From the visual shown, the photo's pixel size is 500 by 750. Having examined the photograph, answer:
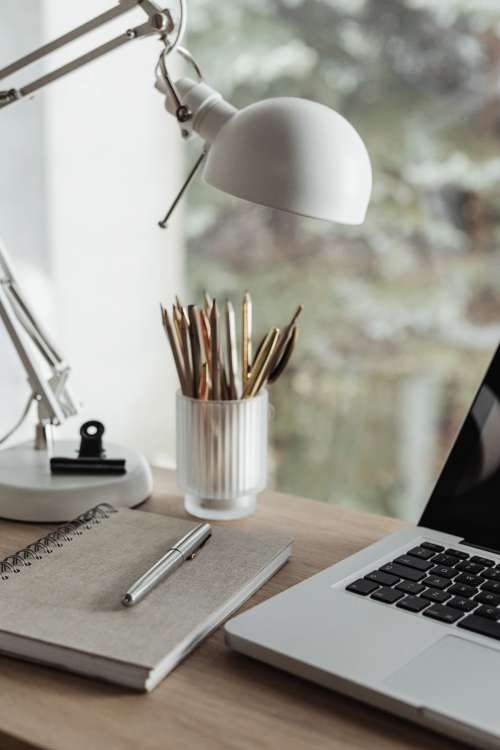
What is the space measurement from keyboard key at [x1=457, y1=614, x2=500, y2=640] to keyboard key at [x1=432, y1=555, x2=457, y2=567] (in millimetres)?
81

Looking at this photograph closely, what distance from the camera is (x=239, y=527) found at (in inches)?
31.0

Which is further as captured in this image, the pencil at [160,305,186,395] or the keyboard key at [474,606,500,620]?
the pencil at [160,305,186,395]

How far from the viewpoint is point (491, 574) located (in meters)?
0.61

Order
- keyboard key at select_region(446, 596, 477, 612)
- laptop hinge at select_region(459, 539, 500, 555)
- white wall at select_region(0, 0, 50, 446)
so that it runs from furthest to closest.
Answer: white wall at select_region(0, 0, 50, 446)
laptop hinge at select_region(459, 539, 500, 555)
keyboard key at select_region(446, 596, 477, 612)

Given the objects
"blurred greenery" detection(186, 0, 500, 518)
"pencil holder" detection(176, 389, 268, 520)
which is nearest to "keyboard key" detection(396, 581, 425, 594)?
"pencil holder" detection(176, 389, 268, 520)

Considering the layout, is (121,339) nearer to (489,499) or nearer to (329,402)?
(329,402)

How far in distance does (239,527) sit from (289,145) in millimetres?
353

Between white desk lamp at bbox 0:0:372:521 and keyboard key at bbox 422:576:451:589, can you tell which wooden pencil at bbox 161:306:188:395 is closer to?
white desk lamp at bbox 0:0:372:521

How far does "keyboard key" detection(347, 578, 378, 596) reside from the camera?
59 centimetres

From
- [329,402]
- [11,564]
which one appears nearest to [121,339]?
[329,402]

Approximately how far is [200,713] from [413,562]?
212 mm

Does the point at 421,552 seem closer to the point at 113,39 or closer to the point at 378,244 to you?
the point at 113,39

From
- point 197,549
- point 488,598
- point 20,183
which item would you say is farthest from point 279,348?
point 20,183

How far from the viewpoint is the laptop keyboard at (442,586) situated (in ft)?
1.80
